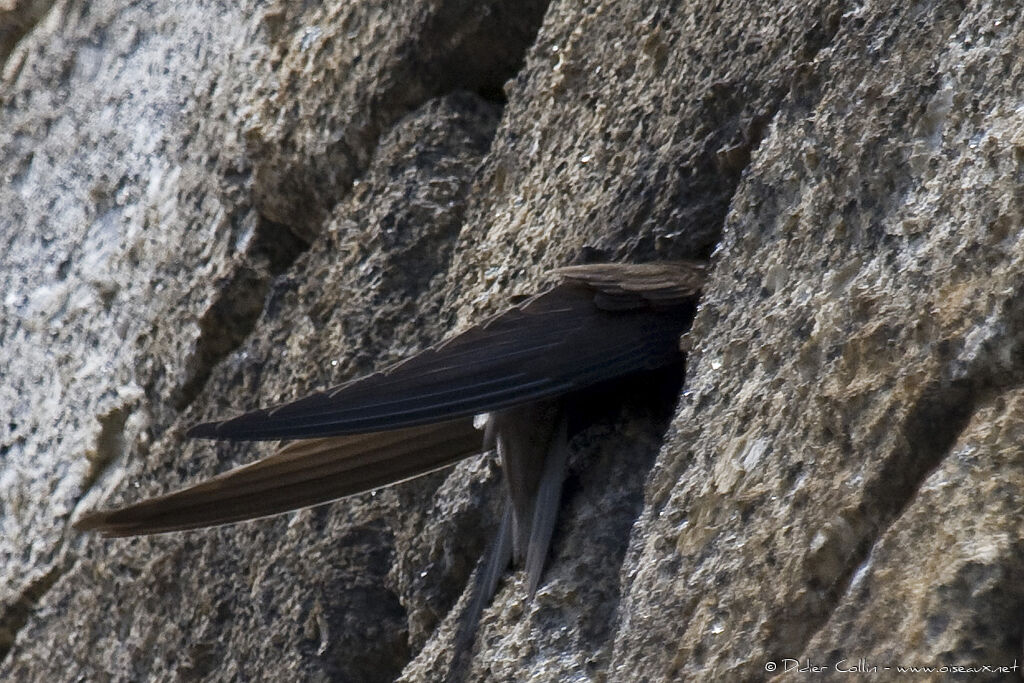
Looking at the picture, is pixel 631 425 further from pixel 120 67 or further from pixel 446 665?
pixel 120 67

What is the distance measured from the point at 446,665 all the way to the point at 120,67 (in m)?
1.91

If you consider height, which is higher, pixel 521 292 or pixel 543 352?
pixel 521 292

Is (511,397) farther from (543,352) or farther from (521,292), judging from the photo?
(521,292)

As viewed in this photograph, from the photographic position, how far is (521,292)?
225 cm

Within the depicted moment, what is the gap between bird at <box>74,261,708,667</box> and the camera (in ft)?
6.33

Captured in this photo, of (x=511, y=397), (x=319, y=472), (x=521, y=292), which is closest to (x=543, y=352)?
(x=511, y=397)

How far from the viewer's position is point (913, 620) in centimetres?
135

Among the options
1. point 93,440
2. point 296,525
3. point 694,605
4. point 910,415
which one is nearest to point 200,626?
point 296,525

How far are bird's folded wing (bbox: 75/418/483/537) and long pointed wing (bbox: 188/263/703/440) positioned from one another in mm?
199

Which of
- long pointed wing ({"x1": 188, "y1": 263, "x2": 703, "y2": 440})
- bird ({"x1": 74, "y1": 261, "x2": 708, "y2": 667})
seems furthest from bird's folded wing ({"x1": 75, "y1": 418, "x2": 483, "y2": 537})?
long pointed wing ({"x1": 188, "y1": 263, "x2": 703, "y2": 440})

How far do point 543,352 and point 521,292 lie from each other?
0.90 feet

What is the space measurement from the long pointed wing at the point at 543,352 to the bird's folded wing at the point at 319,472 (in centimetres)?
20

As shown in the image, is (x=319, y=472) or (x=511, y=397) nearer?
(x=511, y=397)

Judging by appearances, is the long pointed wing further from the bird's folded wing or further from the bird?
the bird's folded wing
